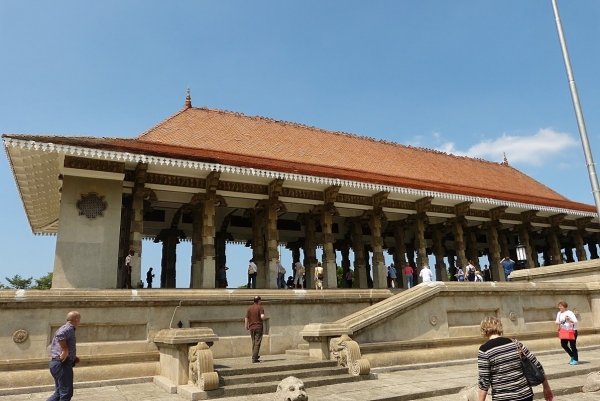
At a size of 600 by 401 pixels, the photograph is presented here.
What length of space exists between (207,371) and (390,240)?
18828mm

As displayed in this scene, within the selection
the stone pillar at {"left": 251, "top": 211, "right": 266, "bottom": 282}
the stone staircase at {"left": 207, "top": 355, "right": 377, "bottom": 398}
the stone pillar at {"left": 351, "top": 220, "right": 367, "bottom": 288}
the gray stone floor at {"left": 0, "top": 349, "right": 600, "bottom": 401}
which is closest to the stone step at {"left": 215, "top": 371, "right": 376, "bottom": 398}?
the stone staircase at {"left": 207, "top": 355, "right": 377, "bottom": 398}

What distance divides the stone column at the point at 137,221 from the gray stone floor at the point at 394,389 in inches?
195

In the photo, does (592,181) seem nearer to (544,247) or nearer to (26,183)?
(26,183)

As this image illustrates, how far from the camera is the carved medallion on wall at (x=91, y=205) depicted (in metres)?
12.2

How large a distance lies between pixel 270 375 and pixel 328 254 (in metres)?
8.48

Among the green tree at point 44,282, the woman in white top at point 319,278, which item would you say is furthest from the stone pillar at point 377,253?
the green tree at point 44,282

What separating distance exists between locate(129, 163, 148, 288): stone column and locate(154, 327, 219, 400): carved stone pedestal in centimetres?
492

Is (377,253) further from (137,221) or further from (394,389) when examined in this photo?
(394,389)

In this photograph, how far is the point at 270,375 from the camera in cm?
800

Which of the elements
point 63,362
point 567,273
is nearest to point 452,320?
point 567,273

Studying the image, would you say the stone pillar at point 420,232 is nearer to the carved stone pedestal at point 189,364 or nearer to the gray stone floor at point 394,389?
the gray stone floor at point 394,389

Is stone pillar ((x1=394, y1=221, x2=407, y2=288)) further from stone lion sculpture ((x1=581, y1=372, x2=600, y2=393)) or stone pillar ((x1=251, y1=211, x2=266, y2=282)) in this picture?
stone lion sculpture ((x1=581, y1=372, x2=600, y2=393))

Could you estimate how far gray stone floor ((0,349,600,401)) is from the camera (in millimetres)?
7098

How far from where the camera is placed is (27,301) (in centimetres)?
857
